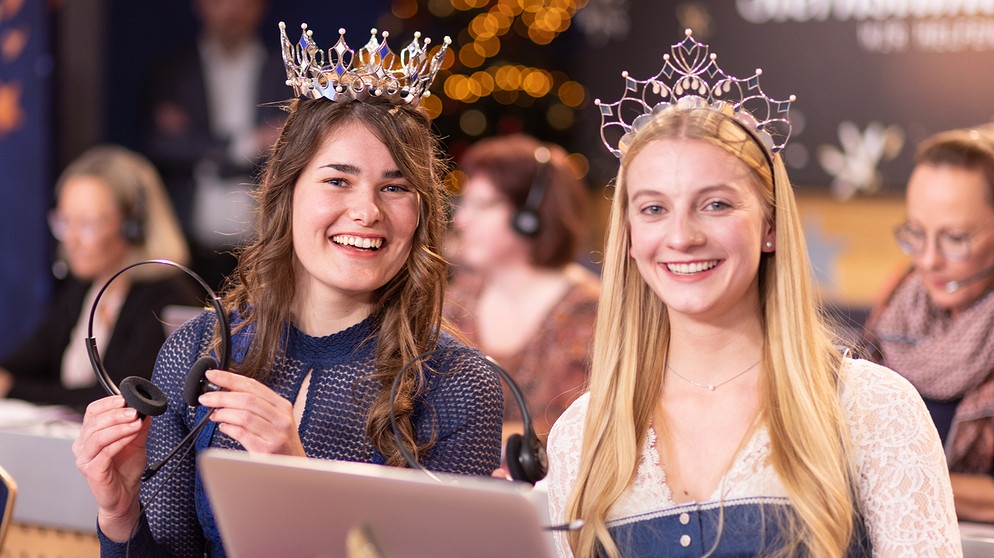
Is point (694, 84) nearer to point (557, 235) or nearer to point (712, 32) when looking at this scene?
point (557, 235)

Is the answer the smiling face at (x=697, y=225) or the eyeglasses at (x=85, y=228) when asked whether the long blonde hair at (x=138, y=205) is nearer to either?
the eyeglasses at (x=85, y=228)

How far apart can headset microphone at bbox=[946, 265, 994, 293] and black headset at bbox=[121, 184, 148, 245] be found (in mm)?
2453

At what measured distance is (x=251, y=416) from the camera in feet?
5.15

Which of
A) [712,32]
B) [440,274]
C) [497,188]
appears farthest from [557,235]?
[712,32]

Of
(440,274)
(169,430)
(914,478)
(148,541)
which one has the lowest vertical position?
(148,541)

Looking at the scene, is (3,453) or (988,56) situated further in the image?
(988,56)

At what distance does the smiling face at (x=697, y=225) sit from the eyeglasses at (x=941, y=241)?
3.79 ft

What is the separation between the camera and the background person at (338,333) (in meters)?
1.85

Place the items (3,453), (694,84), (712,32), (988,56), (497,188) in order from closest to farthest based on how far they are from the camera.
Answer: (694,84) → (3,453) → (497,188) → (988,56) → (712,32)

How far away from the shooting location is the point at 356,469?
1227 mm

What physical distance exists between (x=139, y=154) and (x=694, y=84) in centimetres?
445

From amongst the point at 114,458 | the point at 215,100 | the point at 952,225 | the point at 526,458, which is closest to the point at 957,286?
the point at 952,225

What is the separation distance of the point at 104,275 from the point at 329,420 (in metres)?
2.07

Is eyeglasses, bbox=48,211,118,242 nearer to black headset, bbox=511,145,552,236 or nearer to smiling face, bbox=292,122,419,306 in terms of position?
black headset, bbox=511,145,552,236
